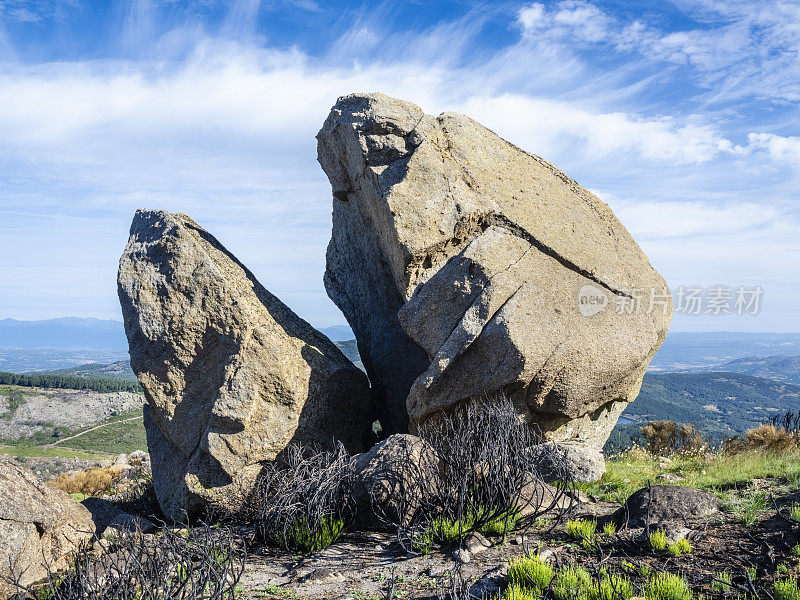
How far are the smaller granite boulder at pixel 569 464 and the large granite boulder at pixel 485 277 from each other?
73 centimetres

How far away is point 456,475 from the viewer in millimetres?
8117

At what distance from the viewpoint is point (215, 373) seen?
1115 cm

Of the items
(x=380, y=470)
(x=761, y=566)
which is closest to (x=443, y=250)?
(x=380, y=470)

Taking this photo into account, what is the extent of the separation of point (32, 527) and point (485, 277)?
26.3 ft

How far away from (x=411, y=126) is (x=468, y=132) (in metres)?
1.40

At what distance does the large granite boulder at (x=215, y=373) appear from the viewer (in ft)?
34.6

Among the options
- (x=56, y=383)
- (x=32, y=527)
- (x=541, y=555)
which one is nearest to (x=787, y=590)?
(x=541, y=555)

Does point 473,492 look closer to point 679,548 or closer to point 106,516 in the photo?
point 679,548

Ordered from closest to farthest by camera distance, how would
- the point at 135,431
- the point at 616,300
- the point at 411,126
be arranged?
the point at 616,300, the point at 411,126, the point at 135,431

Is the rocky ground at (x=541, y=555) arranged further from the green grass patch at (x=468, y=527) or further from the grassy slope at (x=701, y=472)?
the grassy slope at (x=701, y=472)

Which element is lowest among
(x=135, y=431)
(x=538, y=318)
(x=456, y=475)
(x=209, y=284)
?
(x=135, y=431)

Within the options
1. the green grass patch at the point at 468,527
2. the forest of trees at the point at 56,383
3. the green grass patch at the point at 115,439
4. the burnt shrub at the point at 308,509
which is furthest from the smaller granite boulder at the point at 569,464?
the forest of trees at the point at 56,383

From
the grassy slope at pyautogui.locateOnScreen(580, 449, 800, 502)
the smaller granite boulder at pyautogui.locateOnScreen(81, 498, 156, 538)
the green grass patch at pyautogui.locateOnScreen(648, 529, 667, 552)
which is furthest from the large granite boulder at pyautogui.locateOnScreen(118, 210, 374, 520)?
the green grass patch at pyautogui.locateOnScreen(648, 529, 667, 552)

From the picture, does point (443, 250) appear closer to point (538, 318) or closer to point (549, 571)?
point (538, 318)
